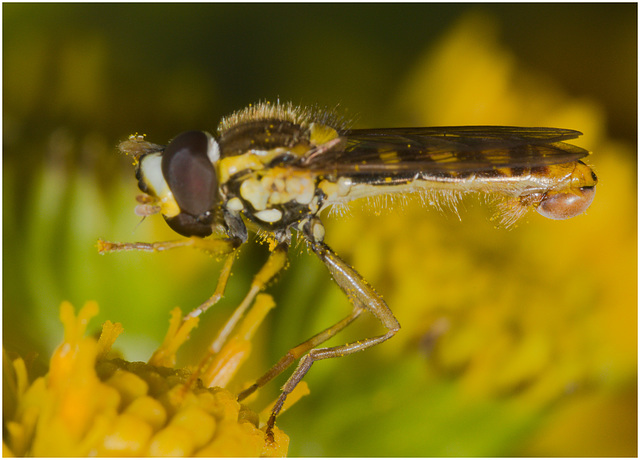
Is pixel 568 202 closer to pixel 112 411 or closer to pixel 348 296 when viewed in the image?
pixel 348 296

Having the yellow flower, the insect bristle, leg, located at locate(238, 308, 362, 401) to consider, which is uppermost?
the insect bristle

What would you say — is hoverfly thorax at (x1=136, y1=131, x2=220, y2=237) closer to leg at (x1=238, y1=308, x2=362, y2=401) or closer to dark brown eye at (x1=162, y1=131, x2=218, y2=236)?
dark brown eye at (x1=162, y1=131, x2=218, y2=236)

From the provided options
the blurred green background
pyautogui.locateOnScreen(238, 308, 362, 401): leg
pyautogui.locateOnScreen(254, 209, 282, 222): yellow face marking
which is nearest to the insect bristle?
pyautogui.locateOnScreen(254, 209, 282, 222): yellow face marking

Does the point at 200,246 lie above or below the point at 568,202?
below

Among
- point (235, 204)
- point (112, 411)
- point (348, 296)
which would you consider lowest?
point (112, 411)

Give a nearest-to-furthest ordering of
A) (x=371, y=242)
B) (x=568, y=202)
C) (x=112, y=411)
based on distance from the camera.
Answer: (x=112, y=411), (x=568, y=202), (x=371, y=242)

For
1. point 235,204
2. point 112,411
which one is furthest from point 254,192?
point 112,411

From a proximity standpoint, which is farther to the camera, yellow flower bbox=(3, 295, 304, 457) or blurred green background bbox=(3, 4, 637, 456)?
blurred green background bbox=(3, 4, 637, 456)
